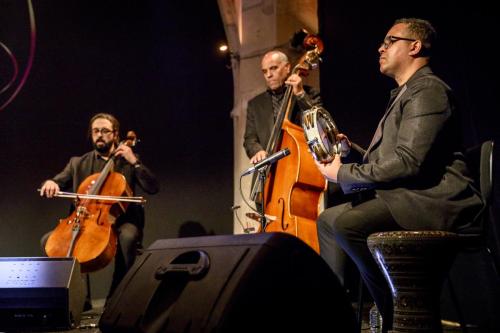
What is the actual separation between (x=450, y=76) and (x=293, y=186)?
3.65ft

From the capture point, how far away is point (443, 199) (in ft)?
6.38

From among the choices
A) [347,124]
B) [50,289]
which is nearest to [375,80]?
[347,124]

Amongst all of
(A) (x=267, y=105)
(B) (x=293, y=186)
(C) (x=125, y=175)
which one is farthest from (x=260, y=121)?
(C) (x=125, y=175)

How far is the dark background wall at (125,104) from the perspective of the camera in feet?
14.9

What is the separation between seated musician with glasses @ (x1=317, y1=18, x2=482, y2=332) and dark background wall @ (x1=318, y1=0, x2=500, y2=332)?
28.2 inches

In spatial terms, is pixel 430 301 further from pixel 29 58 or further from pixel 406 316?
pixel 29 58

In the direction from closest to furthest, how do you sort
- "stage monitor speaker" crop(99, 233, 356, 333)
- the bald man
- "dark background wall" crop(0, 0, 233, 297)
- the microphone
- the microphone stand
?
"stage monitor speaker" crop(99, 233, 356, 333) → the microphone → the microphone stand → the bald man → "dark background wall" crop(0, 0, 233, 297)

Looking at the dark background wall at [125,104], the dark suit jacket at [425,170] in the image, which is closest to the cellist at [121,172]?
the dark background wall at [125,104]

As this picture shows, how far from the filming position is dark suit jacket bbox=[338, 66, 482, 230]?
1.94 meters

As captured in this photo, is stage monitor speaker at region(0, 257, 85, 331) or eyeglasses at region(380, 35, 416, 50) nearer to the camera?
eyeglasses at region(380, 35, 416, 50)

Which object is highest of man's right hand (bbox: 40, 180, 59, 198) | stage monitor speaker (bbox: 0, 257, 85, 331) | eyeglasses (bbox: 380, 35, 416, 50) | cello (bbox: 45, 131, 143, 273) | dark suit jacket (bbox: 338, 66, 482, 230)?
eyeglasses (bbox: 380, 35, 416, 50)

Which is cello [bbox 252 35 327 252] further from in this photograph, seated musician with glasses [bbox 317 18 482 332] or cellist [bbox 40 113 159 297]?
cellist [bbox 40 113 159 297]

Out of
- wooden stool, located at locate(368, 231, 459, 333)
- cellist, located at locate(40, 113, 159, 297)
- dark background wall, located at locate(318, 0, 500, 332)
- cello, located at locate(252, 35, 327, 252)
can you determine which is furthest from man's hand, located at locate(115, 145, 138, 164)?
wooden stool, located at locate(368, 231, 459, 333)

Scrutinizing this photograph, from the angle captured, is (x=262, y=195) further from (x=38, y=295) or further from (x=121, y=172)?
(x=121, y=172)
